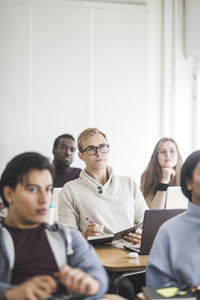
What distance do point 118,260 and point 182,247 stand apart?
1.65 ft

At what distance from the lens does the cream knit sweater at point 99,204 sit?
10.3ft

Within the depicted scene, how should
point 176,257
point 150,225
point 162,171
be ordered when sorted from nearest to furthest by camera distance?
1. point 176,257
2. point 150,225
3. point 162,171

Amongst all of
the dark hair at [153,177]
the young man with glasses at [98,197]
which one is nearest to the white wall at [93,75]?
the dark hair at [153,177]

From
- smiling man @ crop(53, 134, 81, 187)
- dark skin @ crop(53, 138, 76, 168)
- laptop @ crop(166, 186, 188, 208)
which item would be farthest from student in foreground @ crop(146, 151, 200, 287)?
dark skin @ crop(53, 138, 76, 168)

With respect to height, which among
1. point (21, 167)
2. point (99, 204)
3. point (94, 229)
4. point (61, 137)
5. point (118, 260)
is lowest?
point (118, 260)

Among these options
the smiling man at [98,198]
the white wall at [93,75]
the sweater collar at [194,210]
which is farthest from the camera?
the white wall at [93,75]

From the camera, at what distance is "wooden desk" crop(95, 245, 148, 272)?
2447mm

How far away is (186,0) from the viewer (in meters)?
5.76

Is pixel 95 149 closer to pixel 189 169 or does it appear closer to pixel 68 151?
pixel 189 169

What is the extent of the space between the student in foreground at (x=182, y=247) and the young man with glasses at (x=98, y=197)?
907 millimetres

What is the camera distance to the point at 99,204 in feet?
10.4

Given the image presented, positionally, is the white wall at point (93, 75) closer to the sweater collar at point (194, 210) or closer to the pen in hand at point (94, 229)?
the pen in hand at point (94, 229)

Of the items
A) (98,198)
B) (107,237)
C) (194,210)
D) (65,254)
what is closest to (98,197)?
(98,198)

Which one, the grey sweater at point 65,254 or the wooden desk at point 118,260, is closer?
the grey sweater at point 65,254
